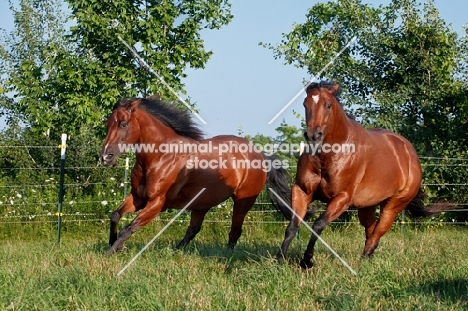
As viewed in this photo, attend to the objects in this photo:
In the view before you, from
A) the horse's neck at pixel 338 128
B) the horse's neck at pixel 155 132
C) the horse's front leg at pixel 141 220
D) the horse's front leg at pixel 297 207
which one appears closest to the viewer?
the horse's front leg at pixel 297 207

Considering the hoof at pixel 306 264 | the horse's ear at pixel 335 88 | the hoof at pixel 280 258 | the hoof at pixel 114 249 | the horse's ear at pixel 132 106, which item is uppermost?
the horse's ear at pixel 335 88

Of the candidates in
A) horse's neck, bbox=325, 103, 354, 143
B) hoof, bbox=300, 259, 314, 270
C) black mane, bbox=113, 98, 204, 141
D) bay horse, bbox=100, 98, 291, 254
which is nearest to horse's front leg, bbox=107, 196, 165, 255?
bay horse, bbox=100, 98, 291, 254

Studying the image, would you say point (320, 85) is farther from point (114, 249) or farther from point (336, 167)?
point (114, 249)

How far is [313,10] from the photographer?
15.7 meters

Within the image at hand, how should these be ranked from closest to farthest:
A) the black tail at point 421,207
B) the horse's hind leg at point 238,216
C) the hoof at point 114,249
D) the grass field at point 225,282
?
the grass field at point 225,282, the hoof at point 114,249, the black tail at point 421,207, the horse's hind leg at point 238,216

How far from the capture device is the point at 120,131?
7.66 meters

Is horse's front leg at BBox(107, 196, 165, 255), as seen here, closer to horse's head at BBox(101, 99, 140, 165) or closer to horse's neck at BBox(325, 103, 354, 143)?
horse's head at BBox(101, 99, 140, 165)

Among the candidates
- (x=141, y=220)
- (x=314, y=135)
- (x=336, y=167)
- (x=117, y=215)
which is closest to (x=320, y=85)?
(x=314, y=135)

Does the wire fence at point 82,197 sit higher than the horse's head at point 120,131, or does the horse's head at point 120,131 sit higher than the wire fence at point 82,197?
the horse's head at point 120,131

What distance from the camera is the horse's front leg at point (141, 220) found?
292 inches

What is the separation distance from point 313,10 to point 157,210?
30.8 feet

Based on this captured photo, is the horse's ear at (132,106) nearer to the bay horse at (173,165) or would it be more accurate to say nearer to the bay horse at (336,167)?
the bay horse at (173,165)

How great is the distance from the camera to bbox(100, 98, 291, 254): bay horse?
305 inches

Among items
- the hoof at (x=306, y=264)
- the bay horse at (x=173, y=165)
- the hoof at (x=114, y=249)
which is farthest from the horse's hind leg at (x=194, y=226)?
the hoof at (x=306, y=264)
